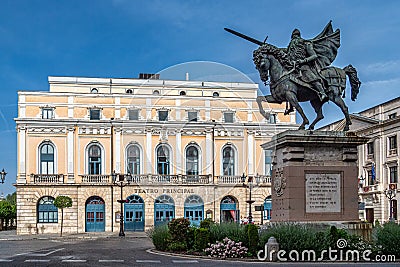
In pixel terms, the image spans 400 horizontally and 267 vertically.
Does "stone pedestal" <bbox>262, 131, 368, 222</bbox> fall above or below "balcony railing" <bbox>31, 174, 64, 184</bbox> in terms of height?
above

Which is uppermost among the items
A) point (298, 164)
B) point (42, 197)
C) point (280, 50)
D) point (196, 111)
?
point (280, 50)

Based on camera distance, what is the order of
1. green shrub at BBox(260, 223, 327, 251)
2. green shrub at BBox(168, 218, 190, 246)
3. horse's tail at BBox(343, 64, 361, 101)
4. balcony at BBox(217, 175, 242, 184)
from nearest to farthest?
green shrub at BBox(260, 223, 327, 251) < horse's tail at BBox(343, 64, 361, 101) < green shrub at BBox(168, 218, 190, 246) < balcony at BBox(217, 175, 242, 184)

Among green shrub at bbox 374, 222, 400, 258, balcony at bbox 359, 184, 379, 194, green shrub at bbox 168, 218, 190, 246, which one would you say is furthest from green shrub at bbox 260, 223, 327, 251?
balcony at bbox 359, 184, 379, 194

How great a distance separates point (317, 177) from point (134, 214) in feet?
145

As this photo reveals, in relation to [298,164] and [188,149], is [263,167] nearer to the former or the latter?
[188,149]

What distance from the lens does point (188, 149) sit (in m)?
27.1

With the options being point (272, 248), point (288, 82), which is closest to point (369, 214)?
point (288, 82)

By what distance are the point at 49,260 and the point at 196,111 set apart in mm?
7186

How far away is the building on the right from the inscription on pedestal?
46.9 m

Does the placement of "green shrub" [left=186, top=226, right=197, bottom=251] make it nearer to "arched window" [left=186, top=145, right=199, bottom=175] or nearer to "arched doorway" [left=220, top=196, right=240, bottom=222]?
"arched window" [left=186, top=145, right=199, bottom=175]

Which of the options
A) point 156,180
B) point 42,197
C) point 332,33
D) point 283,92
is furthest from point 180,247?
point 42,197

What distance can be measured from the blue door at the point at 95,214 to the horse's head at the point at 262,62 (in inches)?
1734

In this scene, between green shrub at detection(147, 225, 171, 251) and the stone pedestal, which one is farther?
green shrub at detection(147, 225, 171, 251)

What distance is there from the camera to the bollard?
62.2ft
